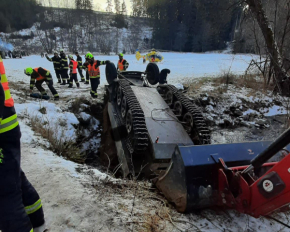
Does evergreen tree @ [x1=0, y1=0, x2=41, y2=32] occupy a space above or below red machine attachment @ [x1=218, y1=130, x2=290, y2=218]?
above

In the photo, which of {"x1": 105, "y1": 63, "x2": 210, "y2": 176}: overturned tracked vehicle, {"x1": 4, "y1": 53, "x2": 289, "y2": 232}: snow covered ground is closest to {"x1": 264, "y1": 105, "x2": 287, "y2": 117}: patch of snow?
{"x1": 105, "y1": 63, "x2": 210, "y2": 176}: overturned tracked vehicle

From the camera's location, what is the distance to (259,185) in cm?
185

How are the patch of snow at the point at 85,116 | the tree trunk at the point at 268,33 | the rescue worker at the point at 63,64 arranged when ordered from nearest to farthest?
the patch of snow at the point at 85,116 → the tree trunk at the point at 268,33 → the rescue worker at the point at 63,64

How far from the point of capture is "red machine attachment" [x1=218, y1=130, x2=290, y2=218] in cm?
164

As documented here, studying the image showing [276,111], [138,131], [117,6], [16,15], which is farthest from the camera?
[117,6]

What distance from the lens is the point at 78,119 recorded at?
22.7ft

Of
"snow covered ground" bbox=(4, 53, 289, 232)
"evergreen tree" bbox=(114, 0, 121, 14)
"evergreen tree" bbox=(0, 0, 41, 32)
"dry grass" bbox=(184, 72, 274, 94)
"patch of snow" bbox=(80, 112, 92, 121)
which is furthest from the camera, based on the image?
"evergreen tree" bbox=(114, 0, 121, 14)

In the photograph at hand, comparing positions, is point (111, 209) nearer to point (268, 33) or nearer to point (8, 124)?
point (8, 124)

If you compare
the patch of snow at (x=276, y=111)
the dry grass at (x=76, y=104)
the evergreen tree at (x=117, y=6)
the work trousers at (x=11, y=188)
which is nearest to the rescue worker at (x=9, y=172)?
the work trousers at (x=11, y=188)

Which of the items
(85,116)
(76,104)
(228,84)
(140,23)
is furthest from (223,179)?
(140,23)

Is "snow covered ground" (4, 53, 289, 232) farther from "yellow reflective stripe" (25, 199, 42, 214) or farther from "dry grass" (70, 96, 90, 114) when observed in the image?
"dry grass" (70, 96, 90, 114)

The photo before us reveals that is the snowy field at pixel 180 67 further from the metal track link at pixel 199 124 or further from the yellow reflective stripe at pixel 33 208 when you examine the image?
the yellow reflective stripe at pixel 33 208

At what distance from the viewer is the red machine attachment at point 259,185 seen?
1.64 m

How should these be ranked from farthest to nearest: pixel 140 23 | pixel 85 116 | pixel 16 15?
pixel 140 23, pixel 16 15, pixel 85 116
